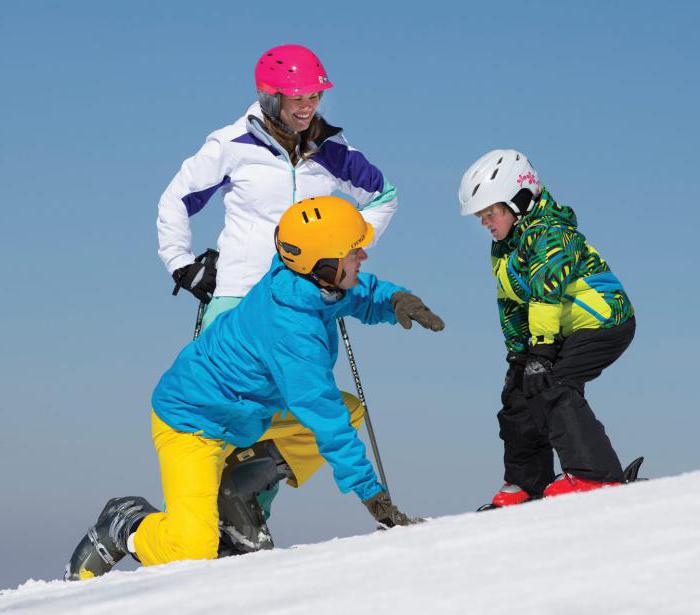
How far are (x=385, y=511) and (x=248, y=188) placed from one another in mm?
2118

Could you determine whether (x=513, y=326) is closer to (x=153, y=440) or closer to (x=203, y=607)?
(x=153, y=440)

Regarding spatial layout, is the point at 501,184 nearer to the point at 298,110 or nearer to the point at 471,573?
the point at 298,110

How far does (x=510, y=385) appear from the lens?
6410 millimetres

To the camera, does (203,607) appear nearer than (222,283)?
Yes

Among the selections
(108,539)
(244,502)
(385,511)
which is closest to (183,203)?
(244,502)

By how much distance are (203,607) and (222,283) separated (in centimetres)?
318

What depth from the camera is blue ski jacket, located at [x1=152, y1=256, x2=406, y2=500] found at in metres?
5.05

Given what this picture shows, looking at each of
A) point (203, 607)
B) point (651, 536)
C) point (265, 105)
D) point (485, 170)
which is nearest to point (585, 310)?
point (485, 170)

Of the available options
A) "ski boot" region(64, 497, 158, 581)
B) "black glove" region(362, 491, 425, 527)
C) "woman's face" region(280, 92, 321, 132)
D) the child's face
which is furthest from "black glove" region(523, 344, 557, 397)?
"ski boot" region(64, 497, 158, 581)

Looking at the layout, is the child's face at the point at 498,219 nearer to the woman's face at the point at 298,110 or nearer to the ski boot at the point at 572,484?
the woman's face at the point at 298,110

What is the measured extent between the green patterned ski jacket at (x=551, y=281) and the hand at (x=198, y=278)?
1634mm

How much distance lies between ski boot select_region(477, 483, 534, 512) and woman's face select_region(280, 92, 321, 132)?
7.95 feet

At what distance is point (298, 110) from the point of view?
20.2 ft

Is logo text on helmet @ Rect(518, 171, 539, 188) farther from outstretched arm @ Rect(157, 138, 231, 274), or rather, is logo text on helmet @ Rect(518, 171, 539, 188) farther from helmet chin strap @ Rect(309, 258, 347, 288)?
outstretched arm @ Rect(157, 138, 231, 274)
